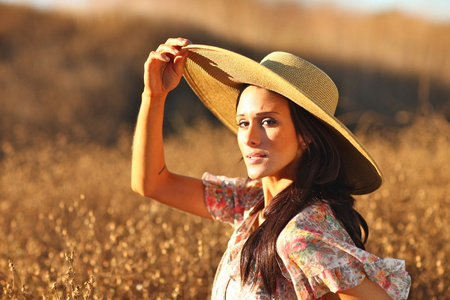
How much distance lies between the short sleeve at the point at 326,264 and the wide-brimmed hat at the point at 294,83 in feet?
1.04

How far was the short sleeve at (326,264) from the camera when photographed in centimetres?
139

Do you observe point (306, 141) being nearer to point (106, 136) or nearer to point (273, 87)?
point (273, 87)

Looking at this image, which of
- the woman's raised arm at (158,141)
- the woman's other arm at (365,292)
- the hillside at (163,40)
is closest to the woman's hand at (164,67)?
the woman's raised arm at (158,141)

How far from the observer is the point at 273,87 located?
164cm

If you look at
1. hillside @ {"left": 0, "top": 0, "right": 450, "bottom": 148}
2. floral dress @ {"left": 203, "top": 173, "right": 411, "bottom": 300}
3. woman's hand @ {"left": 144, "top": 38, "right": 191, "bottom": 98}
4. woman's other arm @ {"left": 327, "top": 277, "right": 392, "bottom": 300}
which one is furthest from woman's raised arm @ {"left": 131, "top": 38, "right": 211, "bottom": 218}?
hillside @ {"left": 0, "top": 0, "right": 450, "bottom": 148}

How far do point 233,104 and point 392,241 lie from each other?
1.53m

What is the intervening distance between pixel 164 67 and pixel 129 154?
4140 mm

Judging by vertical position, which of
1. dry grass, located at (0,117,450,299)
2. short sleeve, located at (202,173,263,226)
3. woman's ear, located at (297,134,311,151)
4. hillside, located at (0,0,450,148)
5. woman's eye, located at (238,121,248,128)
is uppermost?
woman's eye, located at (238,121,248,128)

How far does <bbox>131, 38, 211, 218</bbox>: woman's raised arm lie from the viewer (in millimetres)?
1839

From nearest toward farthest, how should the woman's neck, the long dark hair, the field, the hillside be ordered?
the long dark hair
the woman's neck
the field
the hillside

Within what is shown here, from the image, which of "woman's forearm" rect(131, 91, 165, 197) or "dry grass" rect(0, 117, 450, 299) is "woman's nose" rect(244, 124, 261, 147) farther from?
"dry grass" rect(0, 117, 450, 299)

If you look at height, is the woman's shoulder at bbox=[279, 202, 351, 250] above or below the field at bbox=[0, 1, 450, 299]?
above

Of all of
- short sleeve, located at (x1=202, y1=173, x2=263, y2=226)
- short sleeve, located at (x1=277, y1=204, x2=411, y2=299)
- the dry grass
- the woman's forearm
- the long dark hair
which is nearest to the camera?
short sleeve, located at (x1=277, y1=204, x2=411, y2=299)

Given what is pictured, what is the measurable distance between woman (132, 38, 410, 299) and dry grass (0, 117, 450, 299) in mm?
290
